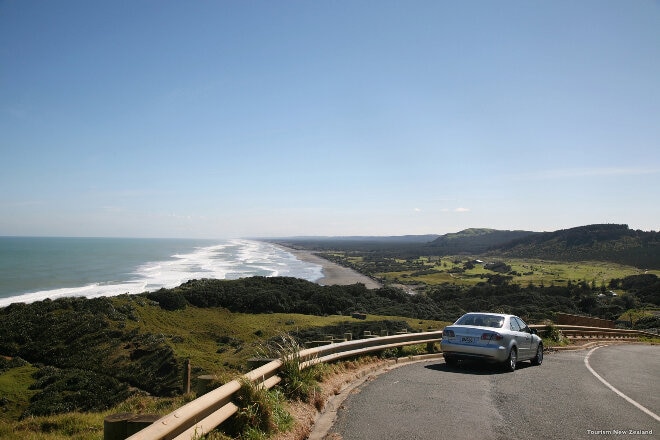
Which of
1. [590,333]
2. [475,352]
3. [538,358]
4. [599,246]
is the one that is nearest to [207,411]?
[475,352]

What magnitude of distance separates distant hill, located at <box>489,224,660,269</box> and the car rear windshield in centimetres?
Answer: 11965

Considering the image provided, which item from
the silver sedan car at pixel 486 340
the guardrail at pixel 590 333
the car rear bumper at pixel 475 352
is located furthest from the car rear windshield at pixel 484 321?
the guardrail at pixel 590 333

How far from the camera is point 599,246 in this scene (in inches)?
5955

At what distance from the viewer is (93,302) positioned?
3138 cm

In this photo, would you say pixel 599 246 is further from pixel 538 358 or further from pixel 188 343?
pixel 538 358

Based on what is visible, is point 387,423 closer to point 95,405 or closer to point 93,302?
point 95,405

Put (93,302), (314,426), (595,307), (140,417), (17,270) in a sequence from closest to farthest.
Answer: (140,417) < (314,426) < (93,302) < (595,307) < (17,270)

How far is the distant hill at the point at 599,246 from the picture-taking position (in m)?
126

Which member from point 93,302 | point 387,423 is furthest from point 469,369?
point 93,302

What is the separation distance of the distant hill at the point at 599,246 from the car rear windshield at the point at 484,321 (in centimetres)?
11965

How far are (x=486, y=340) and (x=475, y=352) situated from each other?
39cm

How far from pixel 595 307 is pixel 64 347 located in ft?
199

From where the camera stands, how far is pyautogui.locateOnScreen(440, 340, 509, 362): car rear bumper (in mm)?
11523

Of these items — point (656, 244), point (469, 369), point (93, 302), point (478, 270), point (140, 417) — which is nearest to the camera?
point (140, 417)
